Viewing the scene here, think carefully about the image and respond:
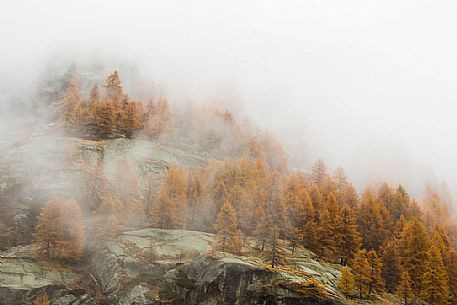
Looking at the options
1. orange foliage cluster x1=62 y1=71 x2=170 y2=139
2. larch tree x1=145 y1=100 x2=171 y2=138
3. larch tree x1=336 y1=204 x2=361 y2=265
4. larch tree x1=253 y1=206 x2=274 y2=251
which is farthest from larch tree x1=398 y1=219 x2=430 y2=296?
orange foliage cluster x1=62 y1=71 x2=170 y2=139

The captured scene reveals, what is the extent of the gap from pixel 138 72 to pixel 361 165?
111212mm

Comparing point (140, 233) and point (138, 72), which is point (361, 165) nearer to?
point (138, 72)

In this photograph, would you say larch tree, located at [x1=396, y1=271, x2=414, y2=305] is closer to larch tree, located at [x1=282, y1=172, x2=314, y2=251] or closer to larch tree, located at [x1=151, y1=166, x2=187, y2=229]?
larch tree, located at [x1=282, y1=172, x2=314, y2=251]

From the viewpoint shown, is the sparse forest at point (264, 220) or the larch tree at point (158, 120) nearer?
the sparse forest at point (264, 220)

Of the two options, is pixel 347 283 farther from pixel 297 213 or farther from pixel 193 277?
pixel 193 277

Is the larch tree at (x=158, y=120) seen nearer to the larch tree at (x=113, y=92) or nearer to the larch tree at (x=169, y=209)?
the larch tree at (x=113, y=92)

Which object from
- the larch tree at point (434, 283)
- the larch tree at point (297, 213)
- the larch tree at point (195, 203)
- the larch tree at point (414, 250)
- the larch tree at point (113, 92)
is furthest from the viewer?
the larch tree at point (113, 92)

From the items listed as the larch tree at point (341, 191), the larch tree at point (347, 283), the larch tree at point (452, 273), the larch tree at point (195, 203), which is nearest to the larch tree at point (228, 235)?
the larch tree at point (195, 203)

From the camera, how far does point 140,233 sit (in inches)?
2581

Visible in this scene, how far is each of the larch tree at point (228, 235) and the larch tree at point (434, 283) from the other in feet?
95.4

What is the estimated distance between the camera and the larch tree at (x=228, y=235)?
197 feet

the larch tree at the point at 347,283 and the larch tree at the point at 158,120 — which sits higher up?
the larch tree at the point at 158,120

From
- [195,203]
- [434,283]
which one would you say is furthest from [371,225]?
[195,203]

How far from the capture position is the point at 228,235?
6056 centimetres
